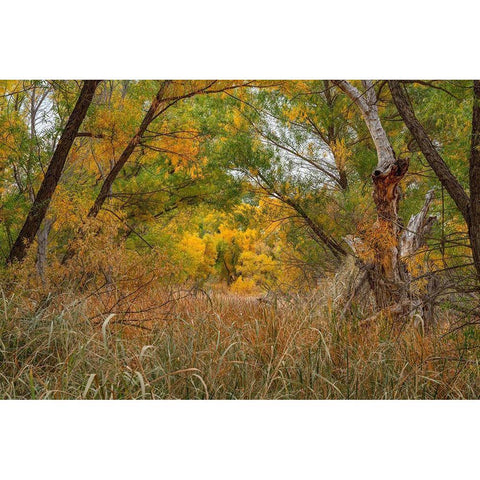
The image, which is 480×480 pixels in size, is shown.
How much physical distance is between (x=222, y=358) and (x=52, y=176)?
1.83 metres

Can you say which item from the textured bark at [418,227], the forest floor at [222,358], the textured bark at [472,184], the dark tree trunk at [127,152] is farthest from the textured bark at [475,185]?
the dark tree trunk at [127,152]

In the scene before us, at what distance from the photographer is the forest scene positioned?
2.41 metres

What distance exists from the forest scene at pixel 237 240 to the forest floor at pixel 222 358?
1 centimetres

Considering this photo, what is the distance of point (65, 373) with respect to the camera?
7.52 ft

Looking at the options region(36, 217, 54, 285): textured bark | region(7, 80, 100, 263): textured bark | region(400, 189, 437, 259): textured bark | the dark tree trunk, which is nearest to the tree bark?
region(400, 189, 437, 259): textured bark

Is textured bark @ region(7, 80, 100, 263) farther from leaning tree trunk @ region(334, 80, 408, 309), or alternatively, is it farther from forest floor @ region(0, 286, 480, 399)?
leaning tree trunk @ region(334, 80, 408, 309)

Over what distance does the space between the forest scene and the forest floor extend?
0.5 inches

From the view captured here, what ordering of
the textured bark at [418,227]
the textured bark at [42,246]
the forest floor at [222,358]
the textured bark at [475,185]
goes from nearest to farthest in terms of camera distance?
1. the forest floor at [222,358]
2. the textured bark at [475,185]
3. the textured bark at [42,246]
4. the textured bark at [418,227]

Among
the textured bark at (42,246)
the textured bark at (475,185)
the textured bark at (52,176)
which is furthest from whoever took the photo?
the textured bark at (52,176)

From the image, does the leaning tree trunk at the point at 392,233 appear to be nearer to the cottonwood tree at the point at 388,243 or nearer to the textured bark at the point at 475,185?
the cottonwood tree at the point at 388,243

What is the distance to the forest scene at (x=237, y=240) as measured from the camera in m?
2.41

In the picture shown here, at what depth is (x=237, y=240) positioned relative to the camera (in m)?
4.26

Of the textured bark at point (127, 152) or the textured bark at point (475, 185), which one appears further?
the textured bark at point (127, 152)

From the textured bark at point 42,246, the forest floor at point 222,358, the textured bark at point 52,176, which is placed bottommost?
the forest floor at point 222,358
